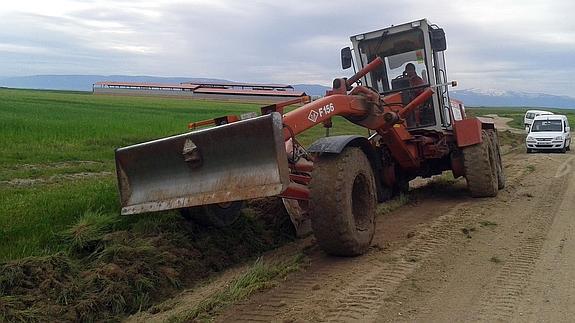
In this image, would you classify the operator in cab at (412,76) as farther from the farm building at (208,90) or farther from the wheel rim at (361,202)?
the farm building at (208,90)

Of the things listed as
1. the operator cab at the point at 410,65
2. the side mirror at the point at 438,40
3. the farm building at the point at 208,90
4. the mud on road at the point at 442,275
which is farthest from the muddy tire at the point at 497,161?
the farm building at the point at 208,90

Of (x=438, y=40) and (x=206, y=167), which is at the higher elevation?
(x=438, y=40)

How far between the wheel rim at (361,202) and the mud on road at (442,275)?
307 millimetres

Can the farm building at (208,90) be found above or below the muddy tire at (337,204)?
above

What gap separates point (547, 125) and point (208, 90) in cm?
4606


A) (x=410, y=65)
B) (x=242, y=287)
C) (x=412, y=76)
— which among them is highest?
(x=410, y=65)

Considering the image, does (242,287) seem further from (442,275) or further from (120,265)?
(442,275)

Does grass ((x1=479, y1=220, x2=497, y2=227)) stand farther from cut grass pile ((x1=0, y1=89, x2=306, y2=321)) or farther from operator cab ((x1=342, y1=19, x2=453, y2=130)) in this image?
cut grass pile ((x1=0, y1=89, x2=306, y2=321))

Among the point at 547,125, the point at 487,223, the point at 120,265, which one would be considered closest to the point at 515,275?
Result: the point at 487,223

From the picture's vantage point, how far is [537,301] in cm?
464

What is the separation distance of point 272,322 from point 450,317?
130 centimetres

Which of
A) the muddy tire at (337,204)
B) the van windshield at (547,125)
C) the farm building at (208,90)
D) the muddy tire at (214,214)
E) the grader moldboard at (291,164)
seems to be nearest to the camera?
the grader moldboard at (291,164)

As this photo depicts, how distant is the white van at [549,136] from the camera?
22016 mm

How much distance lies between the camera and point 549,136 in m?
22.2
